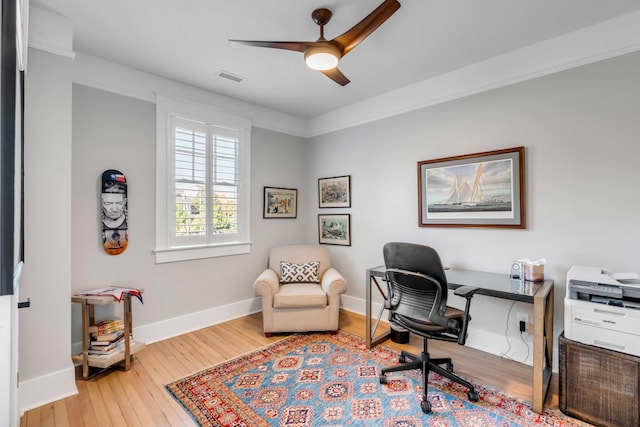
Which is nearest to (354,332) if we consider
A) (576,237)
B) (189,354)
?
(189,354)

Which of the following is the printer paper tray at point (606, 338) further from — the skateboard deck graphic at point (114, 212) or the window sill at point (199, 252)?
the skateboard deck graphic at point (114, 212)

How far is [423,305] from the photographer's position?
7.15 feet

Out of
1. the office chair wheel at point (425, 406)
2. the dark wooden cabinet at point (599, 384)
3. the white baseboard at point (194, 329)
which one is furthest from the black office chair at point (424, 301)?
the white baseboard at point (194, 329)

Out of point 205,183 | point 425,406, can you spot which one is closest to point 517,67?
point 425,406

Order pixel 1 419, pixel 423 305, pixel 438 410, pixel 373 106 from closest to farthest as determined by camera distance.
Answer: pixel 1 419 < pixel 438 410 < pixel 423 305 < pixel 373 106

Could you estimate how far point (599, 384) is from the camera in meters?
1.87

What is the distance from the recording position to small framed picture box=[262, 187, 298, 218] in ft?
13.3

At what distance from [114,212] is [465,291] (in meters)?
3.00

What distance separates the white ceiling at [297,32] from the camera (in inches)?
81.0

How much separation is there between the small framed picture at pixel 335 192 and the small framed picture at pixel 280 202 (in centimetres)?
38

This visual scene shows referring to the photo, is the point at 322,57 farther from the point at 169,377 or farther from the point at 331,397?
the point at 169,377

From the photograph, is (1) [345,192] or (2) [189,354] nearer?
(2) [189,354]

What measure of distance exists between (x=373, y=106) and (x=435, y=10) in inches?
63.6

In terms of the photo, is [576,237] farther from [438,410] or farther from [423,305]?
[438,410]
